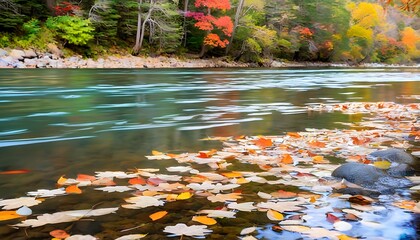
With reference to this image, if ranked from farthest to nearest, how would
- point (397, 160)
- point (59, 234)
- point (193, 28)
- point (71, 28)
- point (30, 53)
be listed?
point (193, 28)
point (71, 28)
point (30, 53)
point (397, 160)
point (59, 234)

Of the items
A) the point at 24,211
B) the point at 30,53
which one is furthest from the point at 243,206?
the point at 30,53

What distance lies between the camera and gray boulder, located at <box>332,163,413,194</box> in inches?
113

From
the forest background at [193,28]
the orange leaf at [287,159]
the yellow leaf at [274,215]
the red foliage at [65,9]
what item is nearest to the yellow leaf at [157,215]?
the yellow leaf at [274,215]

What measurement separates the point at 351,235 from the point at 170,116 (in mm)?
4806

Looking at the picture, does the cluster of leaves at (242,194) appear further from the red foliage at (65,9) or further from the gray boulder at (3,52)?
the red foliage at (65,9)

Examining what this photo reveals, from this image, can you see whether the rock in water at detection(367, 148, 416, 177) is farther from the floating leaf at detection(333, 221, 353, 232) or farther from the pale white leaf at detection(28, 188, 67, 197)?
the pale white leaf at detection(28, 188, 67, 197)

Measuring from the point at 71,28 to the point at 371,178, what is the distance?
22.3 meters

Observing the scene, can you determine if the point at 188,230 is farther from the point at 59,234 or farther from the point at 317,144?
the point at 317,144

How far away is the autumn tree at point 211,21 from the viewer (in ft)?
94.3

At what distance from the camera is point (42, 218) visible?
2162 mm

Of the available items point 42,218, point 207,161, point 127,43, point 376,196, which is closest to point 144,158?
point 207,161

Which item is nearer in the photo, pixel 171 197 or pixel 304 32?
pixel 171 197

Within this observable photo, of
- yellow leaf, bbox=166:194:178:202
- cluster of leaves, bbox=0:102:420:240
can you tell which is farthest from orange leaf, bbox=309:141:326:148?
yellow leaf, bbox=166:194:178:202

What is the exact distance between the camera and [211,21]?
98.0ft
